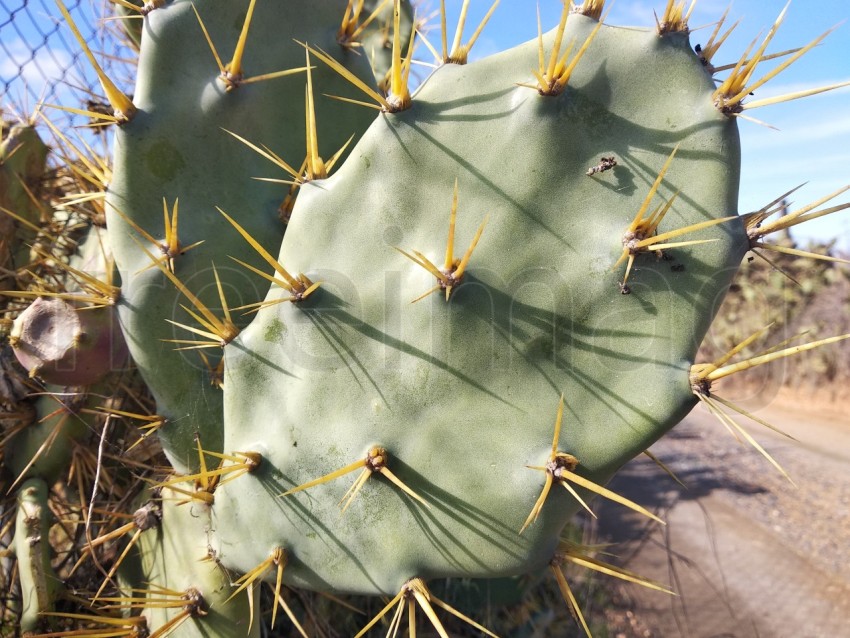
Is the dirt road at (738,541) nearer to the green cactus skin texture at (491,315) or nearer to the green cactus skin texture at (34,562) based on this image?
the green cactus skin texture at (491,315)

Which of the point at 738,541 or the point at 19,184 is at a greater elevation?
the point at 19,184

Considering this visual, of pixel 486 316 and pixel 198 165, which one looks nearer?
pixel 486 316

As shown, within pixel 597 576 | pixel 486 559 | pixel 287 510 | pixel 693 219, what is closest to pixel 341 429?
pixel 287 510

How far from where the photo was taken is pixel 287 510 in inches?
38.6

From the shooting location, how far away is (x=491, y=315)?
934mm

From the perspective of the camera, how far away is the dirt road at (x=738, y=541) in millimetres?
3404

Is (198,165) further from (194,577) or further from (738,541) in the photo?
(738,541)

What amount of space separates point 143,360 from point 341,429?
1.72 ft

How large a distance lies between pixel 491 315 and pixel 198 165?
0.70 m

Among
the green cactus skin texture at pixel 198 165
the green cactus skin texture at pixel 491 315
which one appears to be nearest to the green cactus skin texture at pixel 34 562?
the green cactus skin texture at pixel 198 165

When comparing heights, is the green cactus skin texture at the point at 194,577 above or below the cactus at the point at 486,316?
below

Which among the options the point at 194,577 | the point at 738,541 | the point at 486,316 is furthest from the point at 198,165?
the point at 738,541

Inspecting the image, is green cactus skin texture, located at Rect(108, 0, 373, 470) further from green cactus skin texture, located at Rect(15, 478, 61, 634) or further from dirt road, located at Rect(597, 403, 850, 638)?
dirt road, located at Rect(597, 403, 850, 638)

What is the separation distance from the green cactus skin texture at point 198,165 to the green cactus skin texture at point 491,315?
0.34m
